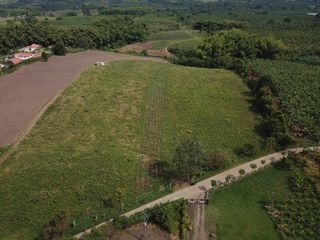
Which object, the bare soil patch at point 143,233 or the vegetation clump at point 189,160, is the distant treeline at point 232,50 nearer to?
the vegetation clump at point 189,160

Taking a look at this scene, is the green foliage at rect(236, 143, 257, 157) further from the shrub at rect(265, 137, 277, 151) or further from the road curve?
the shrub at rect(265, 137, 277, 151)

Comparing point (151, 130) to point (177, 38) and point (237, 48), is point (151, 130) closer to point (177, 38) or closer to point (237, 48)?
point (237, 48)

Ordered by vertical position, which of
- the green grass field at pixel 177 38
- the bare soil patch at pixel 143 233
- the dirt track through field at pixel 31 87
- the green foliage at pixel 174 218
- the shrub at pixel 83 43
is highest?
the shrub at pixel 83 43

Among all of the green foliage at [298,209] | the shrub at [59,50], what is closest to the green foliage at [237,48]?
the shrub at [59,50]

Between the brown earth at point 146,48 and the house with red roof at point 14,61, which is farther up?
the house with red roof at point 14,61

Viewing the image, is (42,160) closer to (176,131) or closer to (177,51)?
(176,131)

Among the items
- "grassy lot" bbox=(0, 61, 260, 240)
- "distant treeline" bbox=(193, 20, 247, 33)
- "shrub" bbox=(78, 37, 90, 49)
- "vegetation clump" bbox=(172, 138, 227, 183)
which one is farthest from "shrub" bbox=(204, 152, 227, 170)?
"distant treeline" bbox=(193, 20, 247, 33)

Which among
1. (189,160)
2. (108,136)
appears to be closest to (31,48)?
(108,136)

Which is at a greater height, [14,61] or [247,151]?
[14,61]
